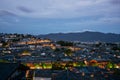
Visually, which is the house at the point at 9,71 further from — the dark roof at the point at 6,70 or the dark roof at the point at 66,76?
the dark roof at the point at 66,76

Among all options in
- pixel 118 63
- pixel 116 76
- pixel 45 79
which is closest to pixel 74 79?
pixel 45 79

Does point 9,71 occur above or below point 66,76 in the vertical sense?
above

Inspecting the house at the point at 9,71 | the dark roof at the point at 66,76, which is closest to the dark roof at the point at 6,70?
the house at the point at 9,71

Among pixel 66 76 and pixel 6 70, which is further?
pixel 66 76

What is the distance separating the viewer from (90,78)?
23.4 m

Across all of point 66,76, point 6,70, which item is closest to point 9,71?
point 6,70

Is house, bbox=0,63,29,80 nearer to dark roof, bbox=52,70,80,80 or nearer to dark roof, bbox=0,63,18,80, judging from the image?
dark roof, bbox=0,63,18,80

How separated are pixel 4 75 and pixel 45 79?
9.78m

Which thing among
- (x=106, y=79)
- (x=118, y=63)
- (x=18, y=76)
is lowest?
(x=118, y=63)

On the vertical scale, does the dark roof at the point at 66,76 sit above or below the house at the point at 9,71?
below

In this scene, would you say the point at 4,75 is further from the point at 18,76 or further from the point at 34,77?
the point at 34,77

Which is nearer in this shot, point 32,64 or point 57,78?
point 57,78

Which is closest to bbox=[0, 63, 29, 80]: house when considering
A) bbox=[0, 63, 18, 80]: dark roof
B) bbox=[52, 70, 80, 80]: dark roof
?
bbox=[0, 63, 18, 80]: dark roof

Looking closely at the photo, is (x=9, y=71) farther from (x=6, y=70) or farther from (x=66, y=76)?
(x=66, y=76)
